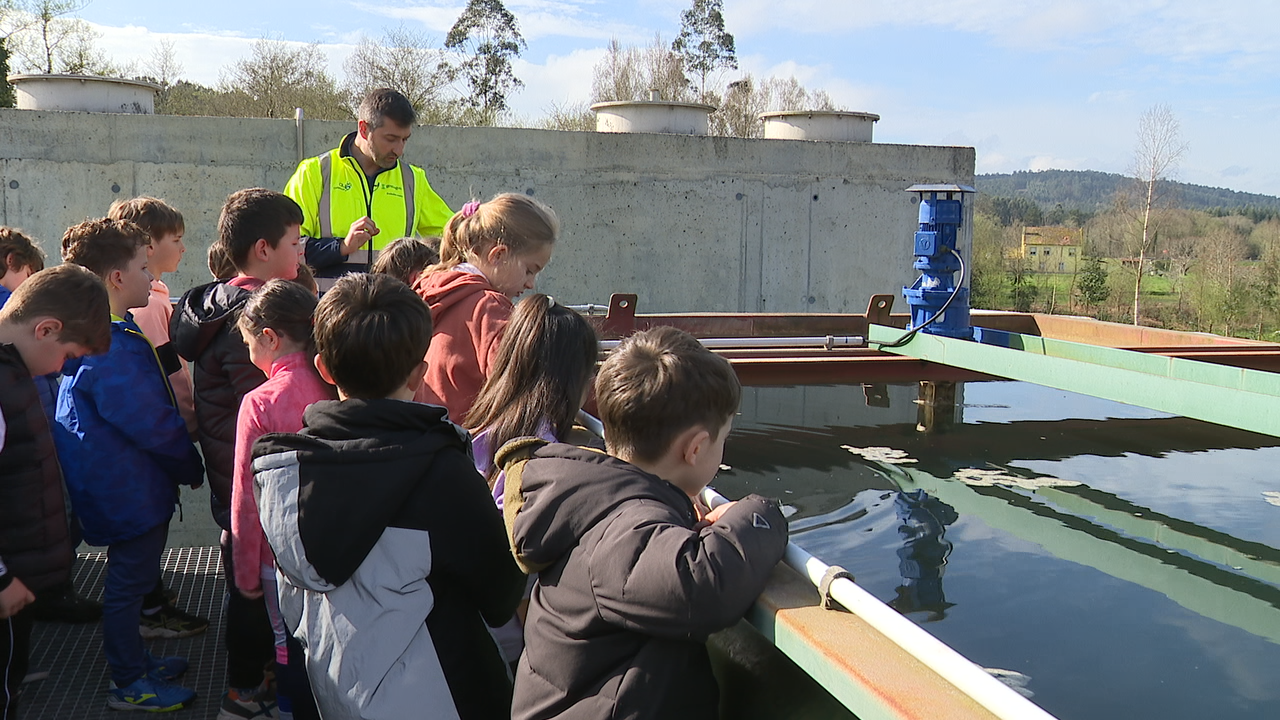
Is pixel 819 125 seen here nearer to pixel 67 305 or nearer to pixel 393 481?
pixel 67 305

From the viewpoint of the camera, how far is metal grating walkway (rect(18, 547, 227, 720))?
2508 mm

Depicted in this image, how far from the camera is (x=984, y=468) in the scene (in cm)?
589

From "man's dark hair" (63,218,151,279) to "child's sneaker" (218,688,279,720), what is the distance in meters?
1.17

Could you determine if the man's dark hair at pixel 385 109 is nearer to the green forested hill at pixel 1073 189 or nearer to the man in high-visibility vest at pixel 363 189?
the man in high-visibility vest at pixel 363 189

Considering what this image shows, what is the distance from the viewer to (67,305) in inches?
87.4

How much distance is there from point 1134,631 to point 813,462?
254cm

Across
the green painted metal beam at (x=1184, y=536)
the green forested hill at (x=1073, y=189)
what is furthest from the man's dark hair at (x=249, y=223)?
the green forested hill at (x=1073, y=189)

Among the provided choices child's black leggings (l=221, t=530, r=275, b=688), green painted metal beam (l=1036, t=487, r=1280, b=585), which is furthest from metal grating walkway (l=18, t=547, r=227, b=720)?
green painted metal beam (l=1036, t=487, r=1280, b=585)

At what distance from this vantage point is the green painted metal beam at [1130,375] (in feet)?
13.1

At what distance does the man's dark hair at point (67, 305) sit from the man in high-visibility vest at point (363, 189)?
4.27ft

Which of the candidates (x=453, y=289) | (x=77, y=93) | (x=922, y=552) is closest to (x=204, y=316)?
(x=453, y=289)

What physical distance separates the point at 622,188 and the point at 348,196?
25.3 ft

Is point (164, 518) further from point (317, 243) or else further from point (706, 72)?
point (706, 72)

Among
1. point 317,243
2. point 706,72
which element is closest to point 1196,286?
point 706,72
